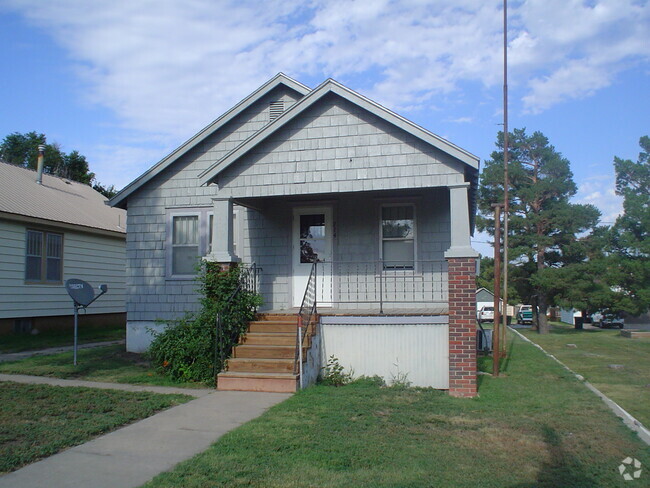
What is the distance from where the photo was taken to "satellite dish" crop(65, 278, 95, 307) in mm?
11102

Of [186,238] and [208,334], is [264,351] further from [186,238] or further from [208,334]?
[186,238]

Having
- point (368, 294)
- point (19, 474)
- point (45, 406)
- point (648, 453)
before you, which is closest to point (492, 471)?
point (648, 453)

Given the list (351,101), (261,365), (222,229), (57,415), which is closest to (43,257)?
(222,229)

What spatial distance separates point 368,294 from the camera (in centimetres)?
1226

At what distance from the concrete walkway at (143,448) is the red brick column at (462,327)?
9.68 ft

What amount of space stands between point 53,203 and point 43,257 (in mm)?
2230

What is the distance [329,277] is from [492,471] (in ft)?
23.7

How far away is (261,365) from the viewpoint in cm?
957

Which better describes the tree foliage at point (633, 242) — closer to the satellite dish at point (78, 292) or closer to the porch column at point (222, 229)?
the porch column at point (222, 229)

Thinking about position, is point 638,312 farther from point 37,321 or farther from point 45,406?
point 45,406

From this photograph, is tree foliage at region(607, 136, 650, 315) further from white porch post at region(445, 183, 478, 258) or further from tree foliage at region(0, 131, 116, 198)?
A: tree foliage at region(0, 131, 116, 198)

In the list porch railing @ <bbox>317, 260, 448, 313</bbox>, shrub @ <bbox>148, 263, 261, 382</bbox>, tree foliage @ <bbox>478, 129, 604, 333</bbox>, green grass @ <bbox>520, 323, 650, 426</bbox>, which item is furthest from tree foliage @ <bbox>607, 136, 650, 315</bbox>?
shrub @ <bbox>148, 263, 261, 382</bbox>

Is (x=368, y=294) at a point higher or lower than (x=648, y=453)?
higher

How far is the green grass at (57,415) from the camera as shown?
231 inches
